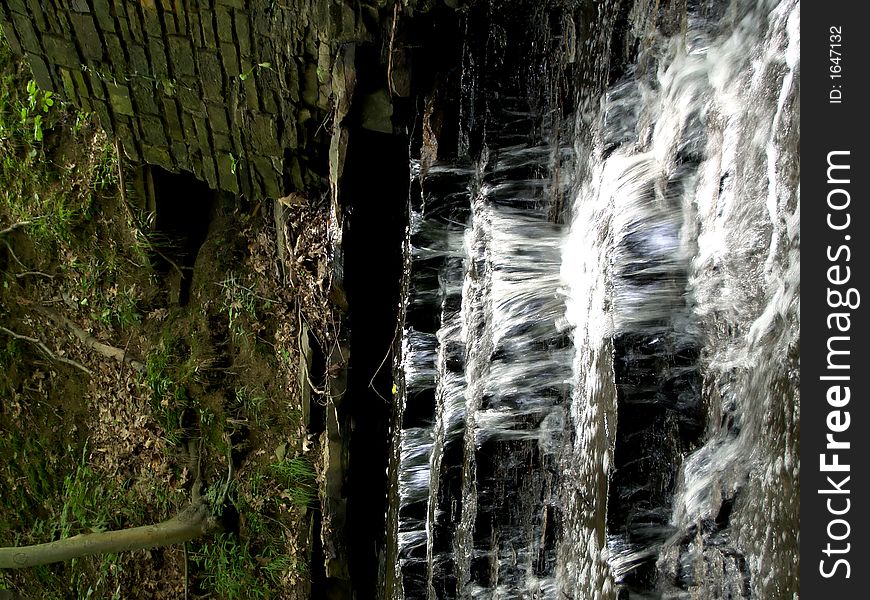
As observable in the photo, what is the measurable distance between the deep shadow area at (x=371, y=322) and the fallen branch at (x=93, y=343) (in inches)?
92.9

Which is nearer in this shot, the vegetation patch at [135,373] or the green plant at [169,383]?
the vegetation patch at [135,373]

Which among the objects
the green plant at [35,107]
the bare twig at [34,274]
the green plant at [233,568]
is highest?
the green plant at [35,107]

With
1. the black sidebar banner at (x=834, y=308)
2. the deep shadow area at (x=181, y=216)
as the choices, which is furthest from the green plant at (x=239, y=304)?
the black sidebar banner at (x=834, y=308)

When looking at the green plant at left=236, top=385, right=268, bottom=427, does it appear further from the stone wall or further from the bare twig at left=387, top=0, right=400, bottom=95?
the bare twig at left=387, top=0, right=400, bottom=95

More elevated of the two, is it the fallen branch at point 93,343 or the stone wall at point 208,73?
the stone wall at point 208,73

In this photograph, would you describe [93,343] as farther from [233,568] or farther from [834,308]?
[834,308]

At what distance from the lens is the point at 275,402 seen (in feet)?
15.7

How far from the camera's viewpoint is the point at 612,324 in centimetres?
231

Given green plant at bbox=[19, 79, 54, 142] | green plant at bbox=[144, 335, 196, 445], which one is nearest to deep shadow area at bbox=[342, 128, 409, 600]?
green plant at bbox=[144, 335, 196, 445]

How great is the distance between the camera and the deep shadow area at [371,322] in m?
3.47

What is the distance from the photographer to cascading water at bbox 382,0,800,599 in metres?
1.96

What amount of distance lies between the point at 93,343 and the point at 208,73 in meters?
3.06

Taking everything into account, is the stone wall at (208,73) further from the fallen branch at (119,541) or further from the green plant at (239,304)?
the fallen branch at (119,541)

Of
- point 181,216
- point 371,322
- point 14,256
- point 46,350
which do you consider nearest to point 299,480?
point 371,322
